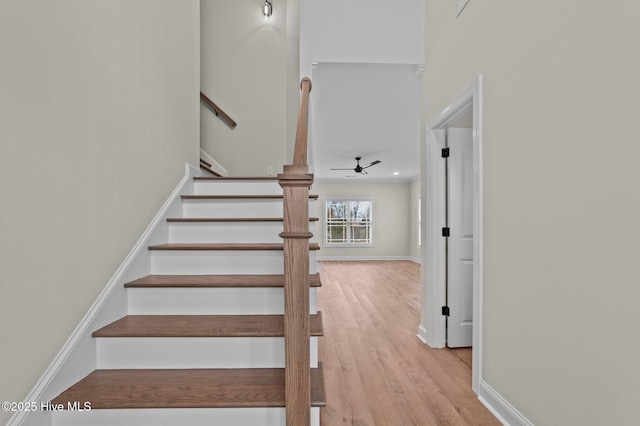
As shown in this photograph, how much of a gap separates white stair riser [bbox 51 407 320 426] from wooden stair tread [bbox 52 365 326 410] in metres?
0.04

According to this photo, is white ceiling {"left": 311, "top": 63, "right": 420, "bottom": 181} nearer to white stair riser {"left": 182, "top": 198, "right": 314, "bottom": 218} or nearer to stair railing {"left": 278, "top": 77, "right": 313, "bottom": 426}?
white stair riser {"left": 182, "top": 198, "right": 314, "bottom": 218}

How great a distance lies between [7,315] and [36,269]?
19 cm

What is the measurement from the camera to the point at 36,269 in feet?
4.52

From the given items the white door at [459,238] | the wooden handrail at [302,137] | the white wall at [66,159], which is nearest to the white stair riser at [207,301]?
the white wall at [66,159]

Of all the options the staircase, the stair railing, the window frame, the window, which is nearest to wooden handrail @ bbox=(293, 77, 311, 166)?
the stair railing

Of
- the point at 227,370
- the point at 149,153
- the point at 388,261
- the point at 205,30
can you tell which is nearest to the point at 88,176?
the point at 149,153

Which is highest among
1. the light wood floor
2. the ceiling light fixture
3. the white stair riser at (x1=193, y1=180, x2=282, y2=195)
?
the ceiling light fixture

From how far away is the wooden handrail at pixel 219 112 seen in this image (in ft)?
13.7

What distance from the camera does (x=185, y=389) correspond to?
155 cm

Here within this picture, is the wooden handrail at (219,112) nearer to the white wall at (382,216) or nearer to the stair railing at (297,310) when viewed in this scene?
the stair railing at (297,310)

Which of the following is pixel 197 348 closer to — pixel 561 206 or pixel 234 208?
pixel 234 208

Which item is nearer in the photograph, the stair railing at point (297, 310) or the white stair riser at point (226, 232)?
the stair railing at point (297, 310)

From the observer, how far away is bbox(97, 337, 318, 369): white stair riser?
5.62 ft

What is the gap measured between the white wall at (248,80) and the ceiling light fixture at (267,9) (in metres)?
0.06
